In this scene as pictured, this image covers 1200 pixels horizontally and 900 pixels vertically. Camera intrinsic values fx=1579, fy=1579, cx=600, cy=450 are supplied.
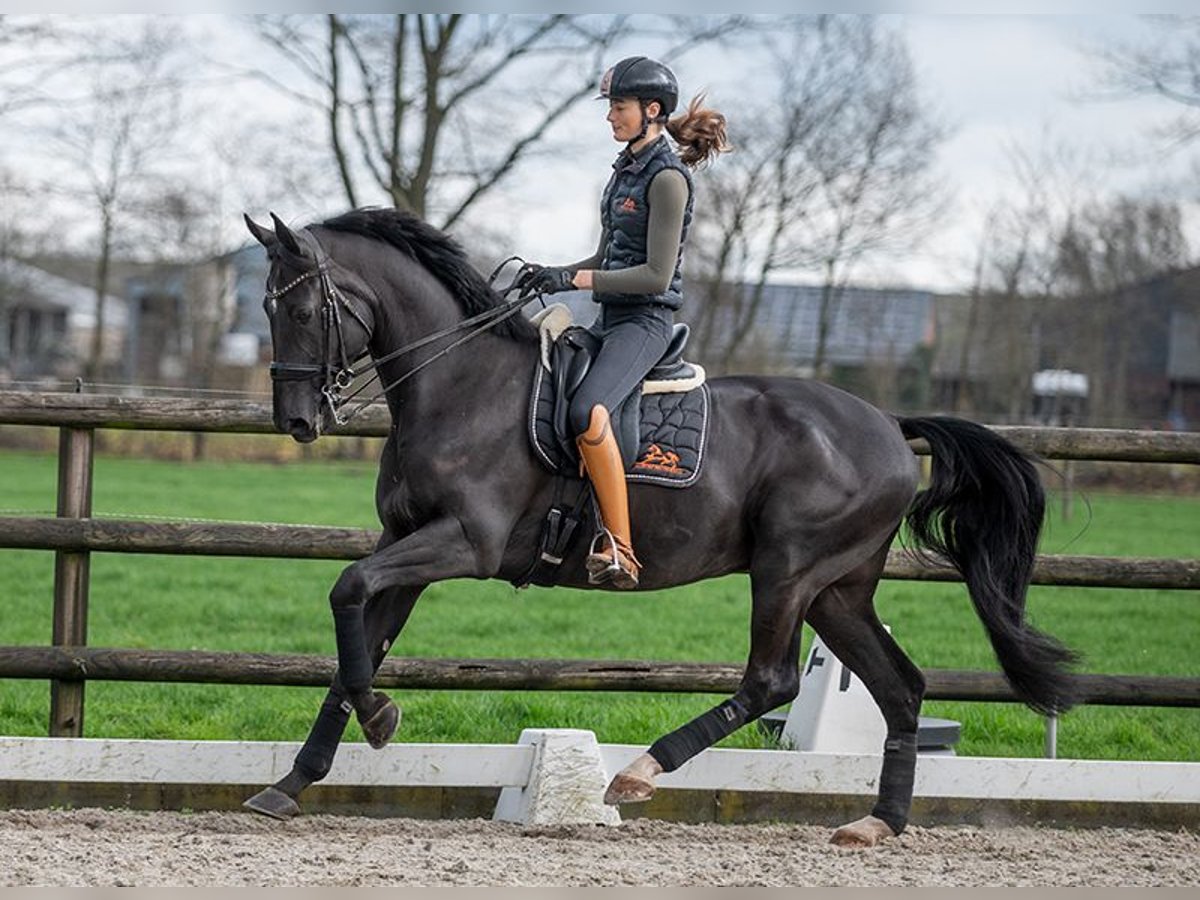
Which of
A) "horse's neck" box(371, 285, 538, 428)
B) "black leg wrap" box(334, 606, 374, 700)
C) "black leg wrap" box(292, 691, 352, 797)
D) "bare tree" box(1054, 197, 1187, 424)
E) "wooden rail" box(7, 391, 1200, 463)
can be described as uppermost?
"bare tree" box(1054, 197, 1187, 424)

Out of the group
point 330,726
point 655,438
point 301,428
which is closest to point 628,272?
point 655,438

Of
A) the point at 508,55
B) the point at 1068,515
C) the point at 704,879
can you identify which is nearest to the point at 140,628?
the point at 704,879

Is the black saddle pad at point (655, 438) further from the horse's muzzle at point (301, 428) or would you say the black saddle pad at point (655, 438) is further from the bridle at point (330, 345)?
the horse's muzzle at point (301, 428)

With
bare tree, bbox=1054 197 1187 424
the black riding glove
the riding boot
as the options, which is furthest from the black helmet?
bare tree, bbox=1054 197 1187 424

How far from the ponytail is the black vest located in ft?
0.45

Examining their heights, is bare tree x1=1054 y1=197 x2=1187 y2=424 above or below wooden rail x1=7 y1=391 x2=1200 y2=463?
above

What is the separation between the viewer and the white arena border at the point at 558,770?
566cm

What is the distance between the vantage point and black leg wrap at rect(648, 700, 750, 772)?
5.45 m

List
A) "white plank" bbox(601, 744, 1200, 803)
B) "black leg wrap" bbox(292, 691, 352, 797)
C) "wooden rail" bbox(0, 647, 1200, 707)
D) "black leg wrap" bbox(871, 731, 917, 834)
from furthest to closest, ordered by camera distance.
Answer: "wooden rail" bbox(0, 647, 1200, 707) → "white plank" bbox(601, 744, 1200, 803) → "black leg wrap" bbox(871, 731, 917, 834) → "black leg wrap" bbox(292, 691, 352, 797)

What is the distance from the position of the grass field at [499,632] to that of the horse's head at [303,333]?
1.23m

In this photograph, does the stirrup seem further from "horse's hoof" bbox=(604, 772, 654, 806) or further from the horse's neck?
"horse's hoof" bbox=(604, 772, 654, 806)

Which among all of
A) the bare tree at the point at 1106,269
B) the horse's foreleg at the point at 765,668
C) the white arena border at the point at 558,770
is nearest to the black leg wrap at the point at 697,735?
the horse's foreleg at the point at 765,668

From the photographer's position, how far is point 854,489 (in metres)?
5.80

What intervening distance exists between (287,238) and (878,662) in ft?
8.86
